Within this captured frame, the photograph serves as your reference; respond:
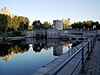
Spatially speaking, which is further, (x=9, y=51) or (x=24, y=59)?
(x=9, y=51)

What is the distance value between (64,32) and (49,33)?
41.9ft

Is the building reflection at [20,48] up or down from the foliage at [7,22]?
down

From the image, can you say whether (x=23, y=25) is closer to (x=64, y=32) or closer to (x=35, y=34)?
(x=35, y=34)

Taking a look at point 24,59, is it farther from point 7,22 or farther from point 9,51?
point 7,22

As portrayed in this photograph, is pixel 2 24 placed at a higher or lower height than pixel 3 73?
higher

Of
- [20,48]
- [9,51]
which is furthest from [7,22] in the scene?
[9,51]

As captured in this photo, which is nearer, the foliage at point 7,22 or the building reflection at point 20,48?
the building reflection at point 20,48

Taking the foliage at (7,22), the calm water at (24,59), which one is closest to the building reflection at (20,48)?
the calm water at (24,59)

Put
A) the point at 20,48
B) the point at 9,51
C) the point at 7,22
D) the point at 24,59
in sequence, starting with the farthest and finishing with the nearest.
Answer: the point at 7,22 → the point at 20,48 → the point at 9,51 → the point at 24,59

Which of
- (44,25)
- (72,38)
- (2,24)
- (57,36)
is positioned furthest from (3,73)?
(44,25)

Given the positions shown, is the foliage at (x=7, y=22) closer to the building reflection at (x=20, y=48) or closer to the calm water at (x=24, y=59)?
the building reflection at (x=20, y=48)

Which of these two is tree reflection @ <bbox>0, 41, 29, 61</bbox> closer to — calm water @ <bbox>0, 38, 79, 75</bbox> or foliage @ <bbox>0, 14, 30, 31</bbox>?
calm water @ <bbox>0, 38, 79, 75</bbox>

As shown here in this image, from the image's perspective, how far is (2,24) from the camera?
9819 cm

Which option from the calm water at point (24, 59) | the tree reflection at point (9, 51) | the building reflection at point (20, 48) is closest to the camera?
the calm water at point (24, 59)
